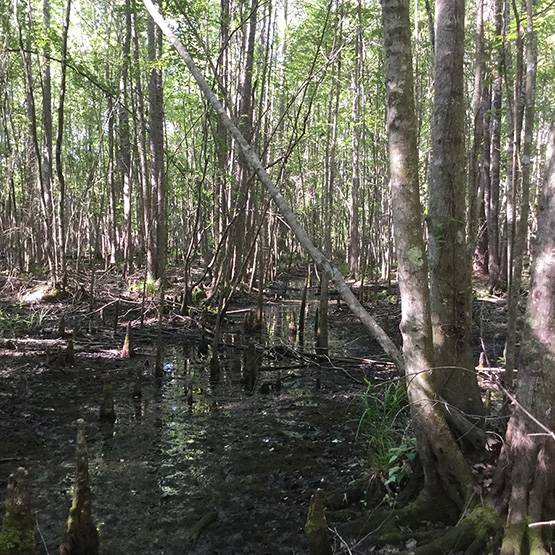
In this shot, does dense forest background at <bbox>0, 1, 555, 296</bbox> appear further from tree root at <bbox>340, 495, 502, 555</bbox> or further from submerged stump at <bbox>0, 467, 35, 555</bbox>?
submerged stump at <bbox>0, 467, 35, 555</bbox>

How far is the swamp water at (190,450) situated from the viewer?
355 cm

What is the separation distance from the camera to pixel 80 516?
297 centimetres

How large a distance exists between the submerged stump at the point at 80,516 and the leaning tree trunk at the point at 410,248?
6.74 feet

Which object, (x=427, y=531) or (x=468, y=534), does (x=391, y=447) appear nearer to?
(x=427, y=531)

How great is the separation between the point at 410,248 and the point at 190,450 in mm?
3266

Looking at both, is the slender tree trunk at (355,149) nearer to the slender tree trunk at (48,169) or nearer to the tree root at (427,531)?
the slender tree trunk at (48,169)

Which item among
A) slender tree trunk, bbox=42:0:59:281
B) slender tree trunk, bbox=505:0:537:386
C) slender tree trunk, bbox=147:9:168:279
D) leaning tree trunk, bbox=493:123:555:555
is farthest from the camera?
slender tree trunk, bbox=147:9:168:279

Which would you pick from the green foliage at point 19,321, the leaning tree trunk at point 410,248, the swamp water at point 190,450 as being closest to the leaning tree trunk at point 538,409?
the leaning tree trunk at point 410,248

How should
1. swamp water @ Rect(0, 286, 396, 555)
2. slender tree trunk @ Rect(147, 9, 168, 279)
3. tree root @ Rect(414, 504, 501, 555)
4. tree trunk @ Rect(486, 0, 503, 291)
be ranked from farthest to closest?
tree trunk @ Rect(486, 0, 503, 291) → slender tree trunk @ Rect(147, 9, 168, 279) → swamp water @ Rect(0, 286, 396, 555) → tree root @ Rect(414, 504, 501, 555)

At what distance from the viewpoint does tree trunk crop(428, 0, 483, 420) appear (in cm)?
365

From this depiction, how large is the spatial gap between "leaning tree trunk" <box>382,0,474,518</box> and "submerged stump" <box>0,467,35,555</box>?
2.26 metres

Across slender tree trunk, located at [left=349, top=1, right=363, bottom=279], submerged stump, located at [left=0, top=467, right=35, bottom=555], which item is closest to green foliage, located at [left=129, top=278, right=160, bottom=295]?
slender tree trunk, located at [left=349, top=1, right=363, bottom=279]

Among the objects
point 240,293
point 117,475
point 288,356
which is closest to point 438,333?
point 117,475

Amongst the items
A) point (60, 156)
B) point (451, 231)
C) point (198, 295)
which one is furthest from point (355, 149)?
point (451, 231)
